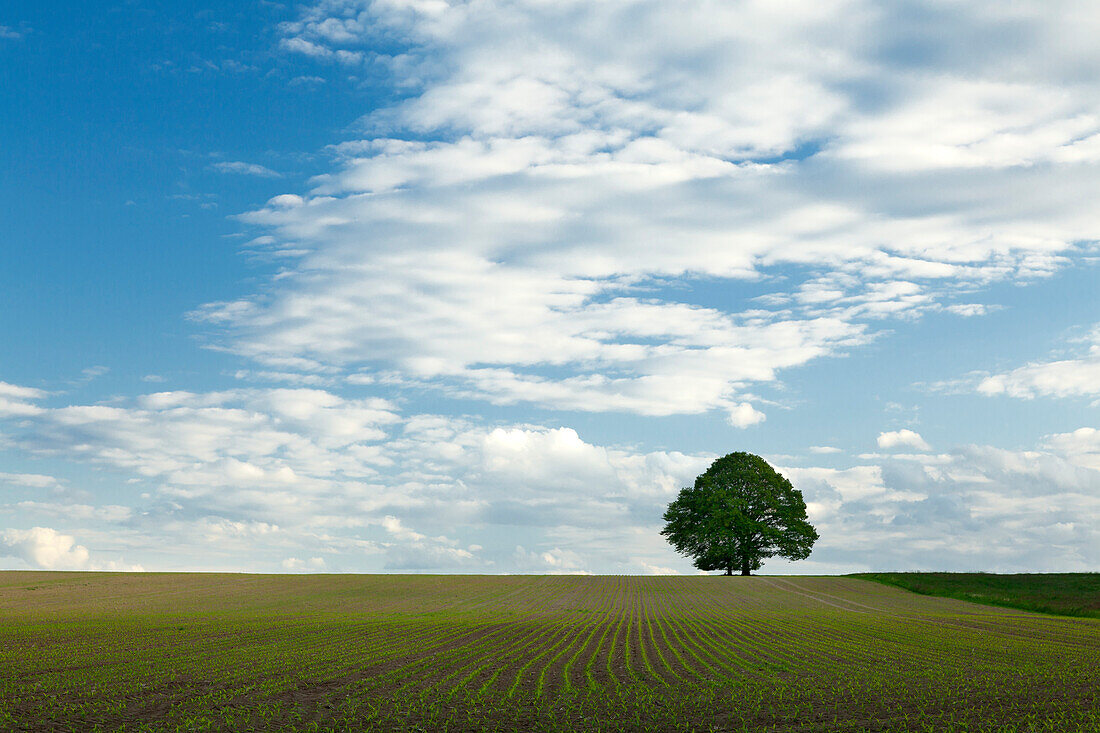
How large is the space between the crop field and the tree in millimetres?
26195

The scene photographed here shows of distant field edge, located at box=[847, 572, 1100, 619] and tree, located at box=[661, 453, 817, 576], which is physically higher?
tree, located at box=[661, 453, 817, 576]

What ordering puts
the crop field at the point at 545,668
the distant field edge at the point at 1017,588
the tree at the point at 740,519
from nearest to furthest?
the crop field at the point at 545,668 → the distant field edge at the point at 1017,588 → the tree at the point at 740,519

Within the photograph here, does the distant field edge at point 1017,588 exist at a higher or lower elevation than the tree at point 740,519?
lower

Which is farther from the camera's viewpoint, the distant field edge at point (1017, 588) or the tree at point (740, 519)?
the tree at point (740, 519)

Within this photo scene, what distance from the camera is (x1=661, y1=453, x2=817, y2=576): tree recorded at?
84.7 meters

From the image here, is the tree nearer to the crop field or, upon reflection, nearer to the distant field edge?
the distant field edge

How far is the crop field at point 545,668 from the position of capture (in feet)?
64.8

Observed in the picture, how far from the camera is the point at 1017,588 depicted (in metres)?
73.1

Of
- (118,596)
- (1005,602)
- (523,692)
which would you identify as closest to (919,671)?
(523,692)

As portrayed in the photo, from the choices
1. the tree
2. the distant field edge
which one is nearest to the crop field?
the distant field edge

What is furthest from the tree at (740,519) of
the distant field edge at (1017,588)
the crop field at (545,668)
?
the crop field at (545,668)

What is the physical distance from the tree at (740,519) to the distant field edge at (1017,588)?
958cm

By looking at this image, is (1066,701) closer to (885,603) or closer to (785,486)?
(885,603)

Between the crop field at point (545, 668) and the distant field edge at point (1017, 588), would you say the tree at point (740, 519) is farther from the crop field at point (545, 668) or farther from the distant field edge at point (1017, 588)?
the crop field at point (545, 668)
